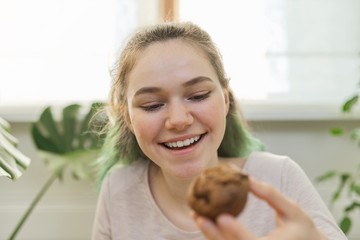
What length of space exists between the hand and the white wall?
1.51m

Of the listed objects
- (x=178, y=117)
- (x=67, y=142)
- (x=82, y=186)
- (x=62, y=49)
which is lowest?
(x=82, y=186)

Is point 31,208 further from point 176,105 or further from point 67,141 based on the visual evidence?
point 176,105

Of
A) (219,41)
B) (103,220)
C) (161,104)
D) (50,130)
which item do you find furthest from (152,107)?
(219,41)

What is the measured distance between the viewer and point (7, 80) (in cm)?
230

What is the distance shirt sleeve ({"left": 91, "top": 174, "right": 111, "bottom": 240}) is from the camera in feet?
4.47

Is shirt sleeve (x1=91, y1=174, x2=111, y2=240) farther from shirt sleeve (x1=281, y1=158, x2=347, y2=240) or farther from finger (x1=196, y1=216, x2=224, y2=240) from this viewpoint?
finger (x1=196, y1=216, x2=224, y2=240)

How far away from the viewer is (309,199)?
1.22 m

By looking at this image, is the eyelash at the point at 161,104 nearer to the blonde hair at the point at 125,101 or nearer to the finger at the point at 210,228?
the blonde hair at the point at 125,101

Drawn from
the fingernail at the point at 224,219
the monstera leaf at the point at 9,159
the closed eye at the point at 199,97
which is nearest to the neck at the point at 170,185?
the closed eye at the point at 199,97

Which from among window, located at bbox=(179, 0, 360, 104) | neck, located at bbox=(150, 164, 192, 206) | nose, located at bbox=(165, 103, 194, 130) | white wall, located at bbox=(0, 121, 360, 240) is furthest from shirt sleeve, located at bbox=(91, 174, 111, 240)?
window, located at bbox=(179, 0, 360, 104)

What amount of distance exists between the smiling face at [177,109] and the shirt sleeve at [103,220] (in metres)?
0.31

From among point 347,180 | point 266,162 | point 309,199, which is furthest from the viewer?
point 347,180

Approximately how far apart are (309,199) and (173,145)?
35 centimetres

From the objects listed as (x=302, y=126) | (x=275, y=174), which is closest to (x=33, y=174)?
(x=302, y=126)
